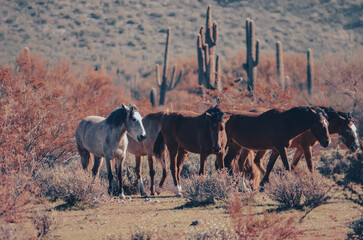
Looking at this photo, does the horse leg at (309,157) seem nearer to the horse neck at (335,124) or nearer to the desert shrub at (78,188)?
the horse neck at (335,124)

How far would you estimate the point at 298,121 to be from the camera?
12602mm

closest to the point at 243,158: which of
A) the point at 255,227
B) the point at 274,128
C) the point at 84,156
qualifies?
the point at 274,128

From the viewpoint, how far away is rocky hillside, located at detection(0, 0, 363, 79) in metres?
66.2

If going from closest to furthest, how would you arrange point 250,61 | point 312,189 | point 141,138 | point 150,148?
point 312,189 → point 141,138 → point 150,148 → point 250,61

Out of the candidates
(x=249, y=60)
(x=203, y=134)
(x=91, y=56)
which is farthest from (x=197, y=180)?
(x=91, y=56)

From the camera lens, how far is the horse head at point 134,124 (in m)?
12.4

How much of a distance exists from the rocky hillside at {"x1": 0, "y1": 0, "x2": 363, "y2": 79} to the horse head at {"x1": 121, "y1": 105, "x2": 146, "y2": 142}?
48887mm

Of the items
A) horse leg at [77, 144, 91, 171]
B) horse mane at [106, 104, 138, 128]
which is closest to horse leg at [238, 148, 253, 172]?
horse mane at [106, 104, 138, 128]

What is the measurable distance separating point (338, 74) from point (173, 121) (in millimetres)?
31674

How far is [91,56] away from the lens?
64.8 metres

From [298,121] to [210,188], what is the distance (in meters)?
2.82

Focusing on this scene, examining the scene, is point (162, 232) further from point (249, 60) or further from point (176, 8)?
point (176, 8)

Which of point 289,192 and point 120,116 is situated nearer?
point 289,192

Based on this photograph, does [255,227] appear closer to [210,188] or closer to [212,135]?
[210,188]
